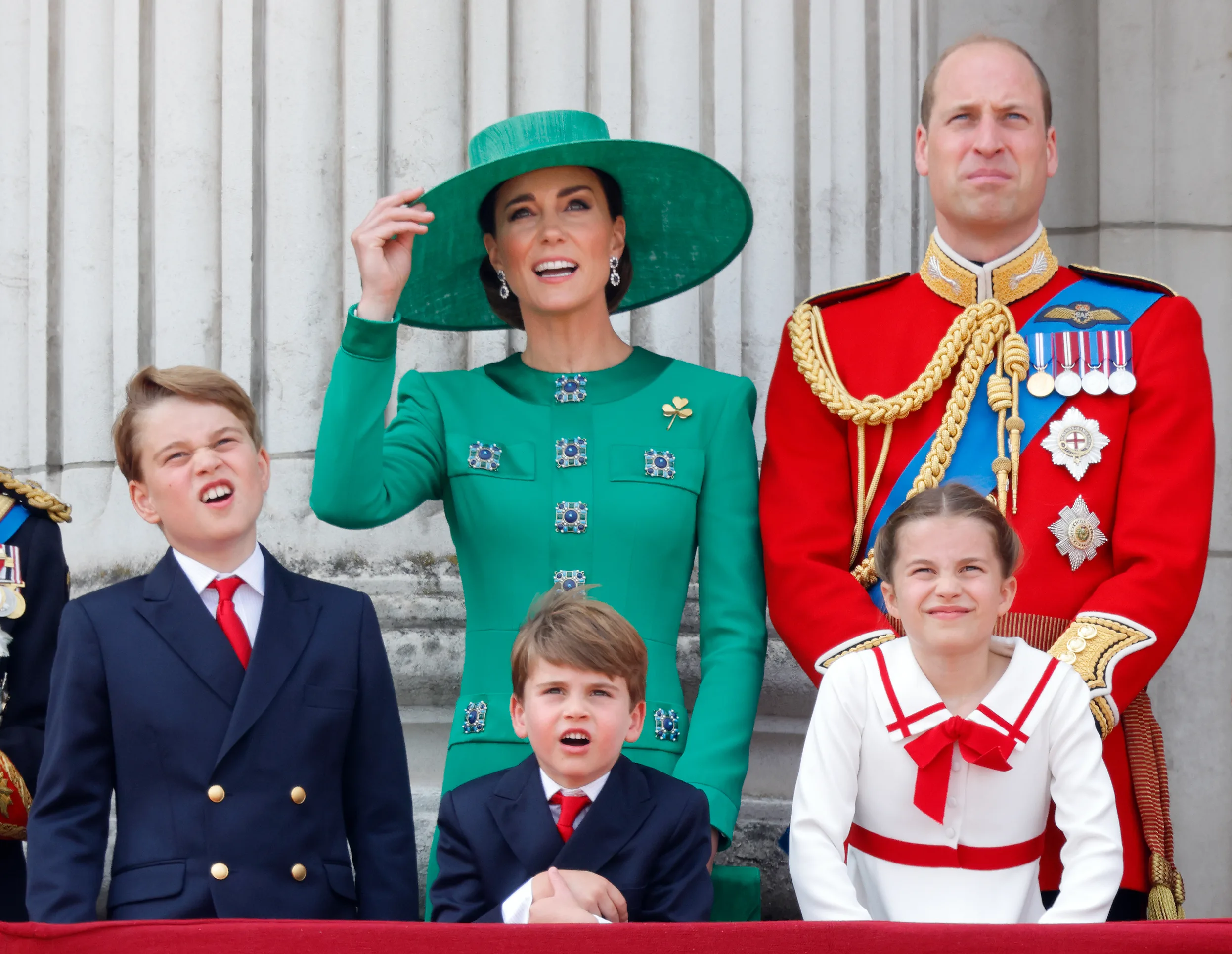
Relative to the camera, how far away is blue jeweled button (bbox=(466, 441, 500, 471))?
3350 mm

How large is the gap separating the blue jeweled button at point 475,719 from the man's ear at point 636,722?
267 mm

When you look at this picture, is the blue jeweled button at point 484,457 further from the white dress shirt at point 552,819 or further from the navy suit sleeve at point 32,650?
the navy suit sleeve at point 32,650

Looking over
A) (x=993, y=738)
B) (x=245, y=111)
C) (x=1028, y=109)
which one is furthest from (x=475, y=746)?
(x=245, y=111)

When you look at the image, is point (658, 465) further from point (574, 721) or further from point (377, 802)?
point (377, 802)

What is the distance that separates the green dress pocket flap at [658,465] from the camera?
3.33 metres

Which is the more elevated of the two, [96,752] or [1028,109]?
[1028,109]

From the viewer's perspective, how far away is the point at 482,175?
11.1 ft

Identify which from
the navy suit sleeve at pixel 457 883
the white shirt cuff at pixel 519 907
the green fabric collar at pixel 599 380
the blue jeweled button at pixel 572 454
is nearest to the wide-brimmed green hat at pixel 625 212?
the green fabric collar at pixel 599 380

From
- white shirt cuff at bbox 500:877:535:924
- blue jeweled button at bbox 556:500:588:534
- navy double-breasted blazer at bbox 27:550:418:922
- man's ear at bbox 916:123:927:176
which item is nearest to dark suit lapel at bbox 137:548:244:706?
navy double-breasted blazer at bbox 27:550:418:922

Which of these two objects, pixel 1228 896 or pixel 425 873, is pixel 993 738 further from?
pixel 1228 896

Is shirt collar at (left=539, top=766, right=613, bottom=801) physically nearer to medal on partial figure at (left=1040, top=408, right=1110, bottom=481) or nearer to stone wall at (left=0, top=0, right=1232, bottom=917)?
medal on partial figure at (left=1040, top=408, right=1110, bottom=481)

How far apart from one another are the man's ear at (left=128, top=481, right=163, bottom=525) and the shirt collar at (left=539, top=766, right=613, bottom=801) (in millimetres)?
793

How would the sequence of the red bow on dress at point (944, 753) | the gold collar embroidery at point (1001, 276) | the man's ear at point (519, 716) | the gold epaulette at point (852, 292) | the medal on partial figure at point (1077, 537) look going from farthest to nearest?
the gold epaulette at point (852, 292) < the gold collar embroidery at point (1001, 276) < the medal on partial figure at point (1077, 537) < the man's ear at point (519, 716) < the red bow on dress at point (944, 753)

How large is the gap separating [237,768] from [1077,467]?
5.14 ft
